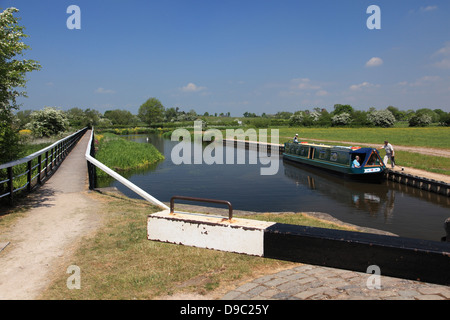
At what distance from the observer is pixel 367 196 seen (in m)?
16.8

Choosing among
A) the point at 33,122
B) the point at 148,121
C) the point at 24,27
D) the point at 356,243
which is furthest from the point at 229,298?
the point at 148,121

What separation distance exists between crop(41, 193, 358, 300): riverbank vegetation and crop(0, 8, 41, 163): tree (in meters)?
4.01

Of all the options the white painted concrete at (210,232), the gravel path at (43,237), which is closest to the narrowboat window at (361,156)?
the gravel path at (43,237)

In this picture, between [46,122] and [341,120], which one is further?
[341,120]

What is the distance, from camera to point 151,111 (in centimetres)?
12056

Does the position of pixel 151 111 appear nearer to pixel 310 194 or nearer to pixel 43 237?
pixel 310 194

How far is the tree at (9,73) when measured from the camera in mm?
7457

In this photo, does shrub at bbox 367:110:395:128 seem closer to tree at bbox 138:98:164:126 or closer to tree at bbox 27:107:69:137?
tree at bbox 27:107:69:137

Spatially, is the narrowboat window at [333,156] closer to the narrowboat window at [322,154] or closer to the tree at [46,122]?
the narrowboat window at [322,154]

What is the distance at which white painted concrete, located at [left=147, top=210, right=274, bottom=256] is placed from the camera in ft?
9.95

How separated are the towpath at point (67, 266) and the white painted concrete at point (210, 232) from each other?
110 centimetres

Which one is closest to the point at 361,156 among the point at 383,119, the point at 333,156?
the point at 333,156

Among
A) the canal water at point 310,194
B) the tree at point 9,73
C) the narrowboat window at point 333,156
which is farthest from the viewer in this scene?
the narrowboat window at point 333,156

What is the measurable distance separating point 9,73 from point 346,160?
19.0 meters
